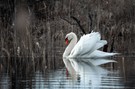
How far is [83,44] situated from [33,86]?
25.4ft

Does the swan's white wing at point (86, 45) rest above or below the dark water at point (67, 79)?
above

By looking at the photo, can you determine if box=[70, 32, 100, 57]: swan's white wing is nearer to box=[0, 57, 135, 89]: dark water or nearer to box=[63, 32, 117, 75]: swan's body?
box=[63, 32, 117, 75]: swan's body

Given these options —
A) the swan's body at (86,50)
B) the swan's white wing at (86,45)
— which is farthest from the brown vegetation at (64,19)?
the swan's white wing at (86,45)

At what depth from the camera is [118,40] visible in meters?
23.2

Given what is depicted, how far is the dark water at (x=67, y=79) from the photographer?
31.2 feet

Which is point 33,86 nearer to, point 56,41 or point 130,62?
point 130,62

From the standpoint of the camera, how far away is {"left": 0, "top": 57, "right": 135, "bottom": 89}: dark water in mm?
9508

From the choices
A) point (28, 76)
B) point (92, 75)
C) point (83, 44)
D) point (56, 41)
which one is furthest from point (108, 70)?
point (56, 41)

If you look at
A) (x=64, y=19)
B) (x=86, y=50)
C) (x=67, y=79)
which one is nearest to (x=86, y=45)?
(x=86, y=50)

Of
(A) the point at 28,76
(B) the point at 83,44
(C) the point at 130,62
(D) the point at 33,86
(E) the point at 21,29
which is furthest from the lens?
(E) the point at 21,29

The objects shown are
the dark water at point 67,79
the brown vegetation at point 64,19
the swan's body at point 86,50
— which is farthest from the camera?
the brown vegetation at point 64,19

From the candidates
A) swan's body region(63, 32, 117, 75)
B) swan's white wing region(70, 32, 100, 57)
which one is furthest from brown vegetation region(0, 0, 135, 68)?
swan's white wing region(70, 32, 100, 57)

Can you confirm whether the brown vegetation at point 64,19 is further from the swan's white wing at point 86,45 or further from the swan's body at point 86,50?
the swan's white wing at point 86,45

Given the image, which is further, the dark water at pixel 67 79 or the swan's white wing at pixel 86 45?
the swan's white wing at pixel 86 45
